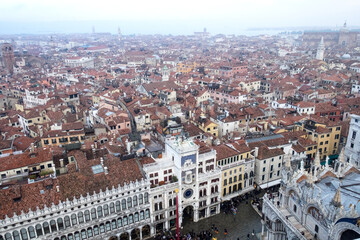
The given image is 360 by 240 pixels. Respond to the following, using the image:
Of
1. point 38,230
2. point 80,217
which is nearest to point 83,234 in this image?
point 80,217

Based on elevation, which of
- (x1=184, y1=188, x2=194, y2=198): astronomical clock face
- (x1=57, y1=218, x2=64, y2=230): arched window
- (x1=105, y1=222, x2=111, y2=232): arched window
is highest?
(x1=57, y1=218, x2=64, y2=230): arched window

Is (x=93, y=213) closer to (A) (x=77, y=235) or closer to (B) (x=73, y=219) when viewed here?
(B) (x=73, y=219)

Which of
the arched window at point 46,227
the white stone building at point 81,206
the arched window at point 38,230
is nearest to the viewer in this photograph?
the white stone building at point 81,206

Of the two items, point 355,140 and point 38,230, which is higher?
point 355,140

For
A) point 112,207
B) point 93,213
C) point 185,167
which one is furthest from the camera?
point 185,167

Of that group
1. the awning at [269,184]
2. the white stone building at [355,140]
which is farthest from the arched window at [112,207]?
the white stone building at [355,140]

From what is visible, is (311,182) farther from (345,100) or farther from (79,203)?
(345,100)

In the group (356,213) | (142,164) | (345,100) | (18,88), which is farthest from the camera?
(18,88)

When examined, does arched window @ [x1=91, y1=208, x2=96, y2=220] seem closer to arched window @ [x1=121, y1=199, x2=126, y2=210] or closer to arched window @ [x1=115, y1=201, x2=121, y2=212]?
arched window @ [x1=115, y1=201, x2=121, y2=212]

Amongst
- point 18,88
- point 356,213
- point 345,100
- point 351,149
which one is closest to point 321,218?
point 356,213

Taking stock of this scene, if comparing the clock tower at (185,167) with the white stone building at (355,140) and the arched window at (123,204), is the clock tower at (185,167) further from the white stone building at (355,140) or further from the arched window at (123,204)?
the white stone building at (355,140)

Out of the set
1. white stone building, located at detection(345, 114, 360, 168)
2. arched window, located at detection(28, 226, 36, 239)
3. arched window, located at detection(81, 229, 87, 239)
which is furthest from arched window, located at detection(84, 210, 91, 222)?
white stone building, located at detection(345, 114, 360, 168)
